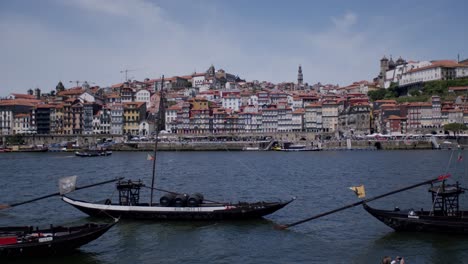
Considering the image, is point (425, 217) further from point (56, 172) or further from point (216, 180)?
point (56, 172)

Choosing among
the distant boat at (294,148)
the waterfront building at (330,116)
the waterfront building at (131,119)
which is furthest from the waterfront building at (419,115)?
the waterfront building at (131,119)

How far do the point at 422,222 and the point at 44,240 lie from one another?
16148 millimetres

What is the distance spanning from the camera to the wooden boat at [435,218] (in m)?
22.7

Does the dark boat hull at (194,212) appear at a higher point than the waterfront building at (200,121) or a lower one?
lower

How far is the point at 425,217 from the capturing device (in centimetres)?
2323

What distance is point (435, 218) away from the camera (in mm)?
23047

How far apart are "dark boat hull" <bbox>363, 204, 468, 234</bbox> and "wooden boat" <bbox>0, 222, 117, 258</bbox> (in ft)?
40.1

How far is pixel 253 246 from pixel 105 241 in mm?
6814

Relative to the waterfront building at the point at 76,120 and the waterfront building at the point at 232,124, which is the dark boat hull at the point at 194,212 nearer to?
the waterfront building at the point at 232,124

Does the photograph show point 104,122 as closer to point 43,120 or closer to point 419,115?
point 43,120

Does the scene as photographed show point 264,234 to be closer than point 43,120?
Yes

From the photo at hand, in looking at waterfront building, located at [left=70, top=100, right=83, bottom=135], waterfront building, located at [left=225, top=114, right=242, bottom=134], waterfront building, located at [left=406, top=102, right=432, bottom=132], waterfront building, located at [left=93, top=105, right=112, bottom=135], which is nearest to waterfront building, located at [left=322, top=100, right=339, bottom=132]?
waterfront building, located at [left=406, top=102, right=432, bottom=132]

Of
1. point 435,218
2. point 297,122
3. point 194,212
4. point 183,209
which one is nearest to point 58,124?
point 297,122

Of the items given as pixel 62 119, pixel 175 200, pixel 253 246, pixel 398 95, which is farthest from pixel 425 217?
pixel 398 95
